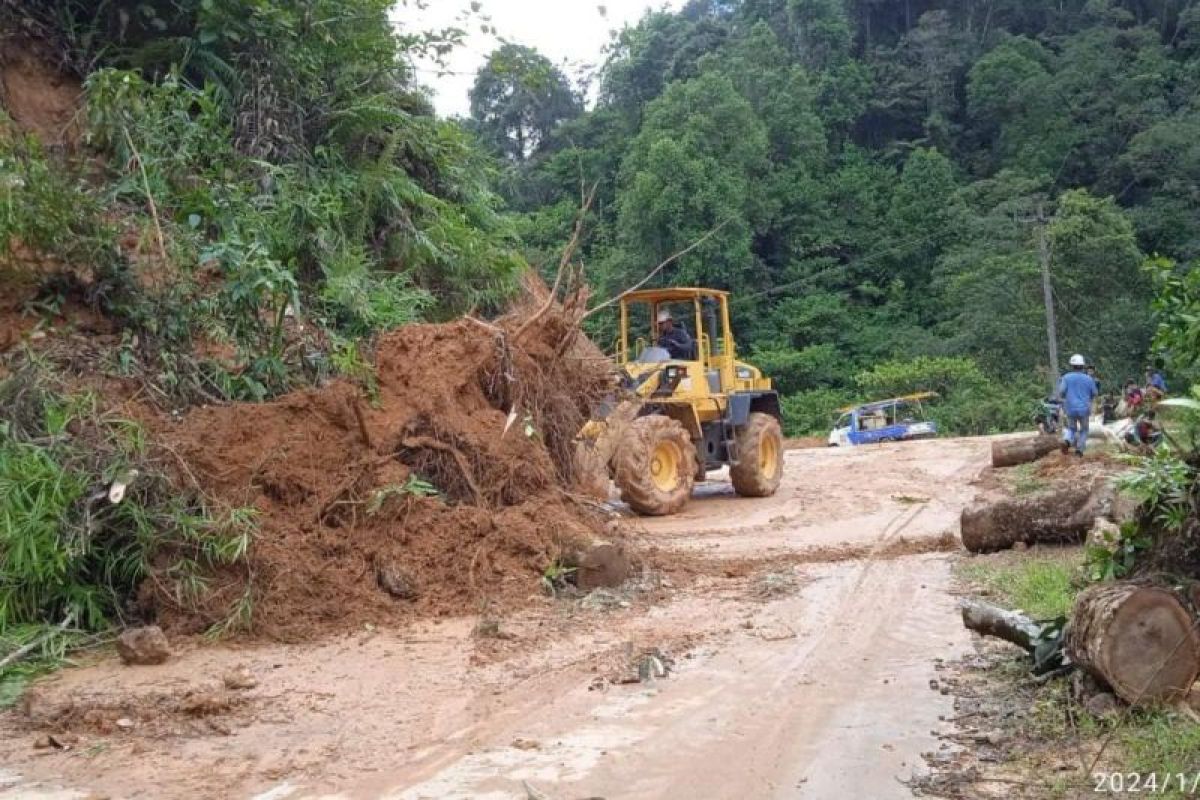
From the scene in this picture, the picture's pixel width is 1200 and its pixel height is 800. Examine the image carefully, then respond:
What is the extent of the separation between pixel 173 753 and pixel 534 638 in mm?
2483

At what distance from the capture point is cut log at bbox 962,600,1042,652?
18.4 feet

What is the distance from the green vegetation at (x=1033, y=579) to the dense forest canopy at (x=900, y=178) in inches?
1053

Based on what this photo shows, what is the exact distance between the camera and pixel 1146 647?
4652 mm

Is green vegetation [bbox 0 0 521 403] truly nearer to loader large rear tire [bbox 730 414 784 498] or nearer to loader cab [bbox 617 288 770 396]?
loader cab [bbox 617 288 770 396]

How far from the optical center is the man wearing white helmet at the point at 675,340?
14484 millimetres

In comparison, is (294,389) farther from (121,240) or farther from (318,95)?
(318,95)

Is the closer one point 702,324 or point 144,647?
point 144,647

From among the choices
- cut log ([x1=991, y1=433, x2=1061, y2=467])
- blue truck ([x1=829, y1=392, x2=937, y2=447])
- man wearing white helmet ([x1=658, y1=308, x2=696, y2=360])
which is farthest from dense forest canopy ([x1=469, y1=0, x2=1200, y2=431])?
man wearing white helmet ([x1=658, y1=308, x2=696, y2=360])

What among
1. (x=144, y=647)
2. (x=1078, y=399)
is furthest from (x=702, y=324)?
(x=144, y=647)

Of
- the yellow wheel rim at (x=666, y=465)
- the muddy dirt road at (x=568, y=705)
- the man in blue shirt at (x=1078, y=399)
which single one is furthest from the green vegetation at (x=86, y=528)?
the man in blue shirt at (x=1078, y=399)

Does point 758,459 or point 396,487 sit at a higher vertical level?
point 396,487

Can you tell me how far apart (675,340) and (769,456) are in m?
2.39

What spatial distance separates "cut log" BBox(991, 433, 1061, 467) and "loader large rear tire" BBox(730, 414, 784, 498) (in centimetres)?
464

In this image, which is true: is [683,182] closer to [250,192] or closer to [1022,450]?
[1022,450]
